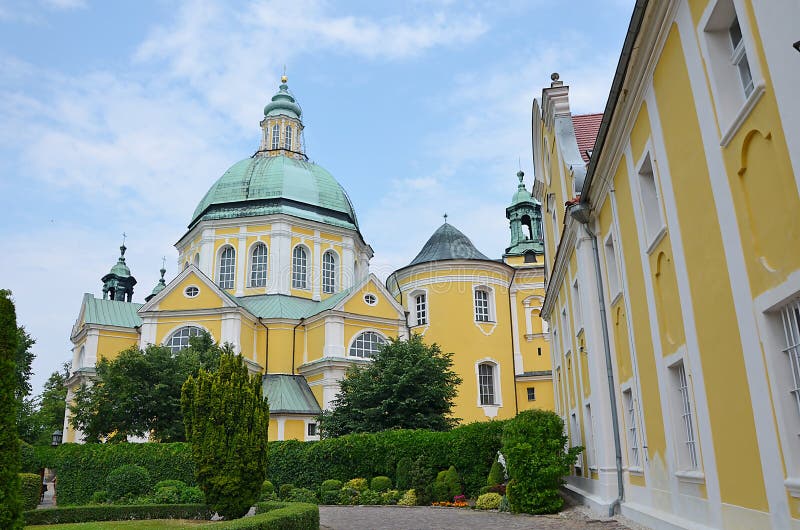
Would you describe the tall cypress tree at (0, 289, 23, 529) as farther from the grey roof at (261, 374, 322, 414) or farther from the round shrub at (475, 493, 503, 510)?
the grey roof at (261, 374, 322, 414)

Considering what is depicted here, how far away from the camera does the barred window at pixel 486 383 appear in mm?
36000

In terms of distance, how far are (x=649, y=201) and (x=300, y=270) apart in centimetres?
3081

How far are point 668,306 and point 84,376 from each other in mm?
32456

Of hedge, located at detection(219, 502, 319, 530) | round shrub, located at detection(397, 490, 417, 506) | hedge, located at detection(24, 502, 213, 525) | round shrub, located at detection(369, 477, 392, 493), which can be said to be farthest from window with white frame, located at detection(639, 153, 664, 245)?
round shrub, located at detection(369, 477, 392, 493)

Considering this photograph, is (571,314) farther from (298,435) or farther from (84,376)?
(84,376)

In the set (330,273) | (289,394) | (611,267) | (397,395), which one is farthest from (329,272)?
(611,267)

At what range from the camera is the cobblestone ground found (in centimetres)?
1130

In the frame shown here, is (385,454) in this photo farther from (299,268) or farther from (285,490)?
(299,268)

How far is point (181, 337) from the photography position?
33062 millimetres


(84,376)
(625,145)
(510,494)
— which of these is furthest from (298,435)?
(625,145)

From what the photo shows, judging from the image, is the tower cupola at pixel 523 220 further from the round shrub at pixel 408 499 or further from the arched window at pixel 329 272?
the round shrub at pixel 408 499

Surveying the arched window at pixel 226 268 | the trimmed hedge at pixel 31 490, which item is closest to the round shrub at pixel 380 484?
the trimmed hedge at pixel 31 490

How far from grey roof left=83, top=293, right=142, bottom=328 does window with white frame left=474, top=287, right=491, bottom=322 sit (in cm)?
1886

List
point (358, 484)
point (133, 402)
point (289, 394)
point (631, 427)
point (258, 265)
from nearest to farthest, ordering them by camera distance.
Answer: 1. point (631, 427)
2. point (358, 484)
3. point (133, 402)
4. point (289, 394)
5. point (258, 265)
